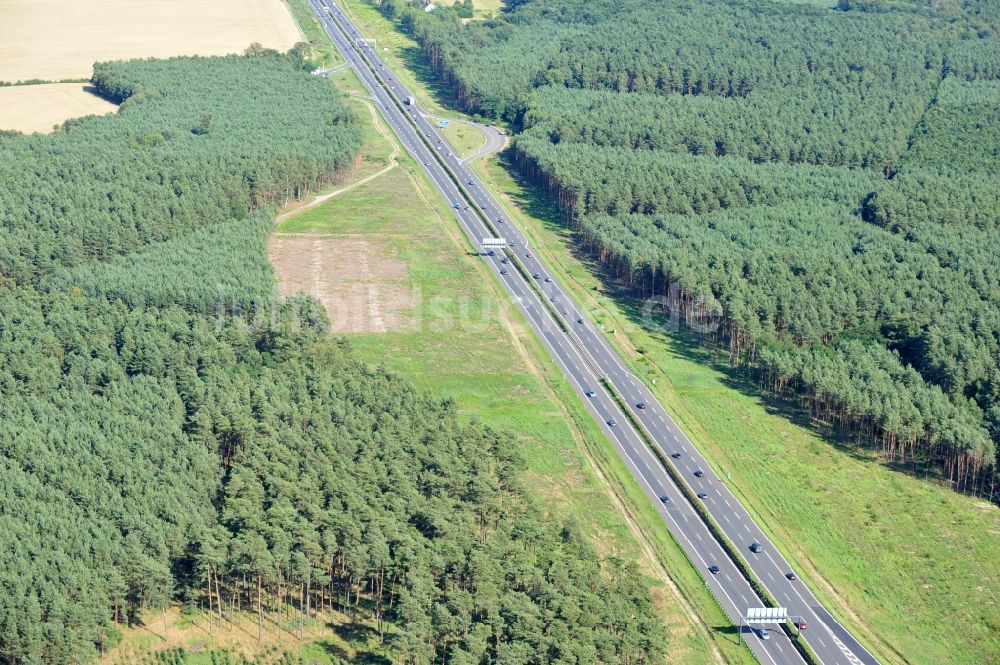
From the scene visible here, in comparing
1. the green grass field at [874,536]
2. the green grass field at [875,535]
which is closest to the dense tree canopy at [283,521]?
the green grass field at [874,536]

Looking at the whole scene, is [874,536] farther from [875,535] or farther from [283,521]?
[283,521]

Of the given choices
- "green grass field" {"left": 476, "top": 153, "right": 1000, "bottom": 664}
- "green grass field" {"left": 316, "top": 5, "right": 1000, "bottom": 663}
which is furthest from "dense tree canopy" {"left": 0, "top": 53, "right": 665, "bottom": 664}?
"green grass field" {"left": 476, "top": 153, "right": 1000, "bottom": 664}

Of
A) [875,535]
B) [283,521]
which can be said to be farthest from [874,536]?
[283,521]

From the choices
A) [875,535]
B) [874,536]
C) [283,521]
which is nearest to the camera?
[283,521]

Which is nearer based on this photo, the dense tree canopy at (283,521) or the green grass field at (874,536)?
the dense tree canopy at (283,521)

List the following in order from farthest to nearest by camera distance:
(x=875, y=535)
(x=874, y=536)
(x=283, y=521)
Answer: (x=875, y=535) < (x=874, y=536) < (x=283, y=521)

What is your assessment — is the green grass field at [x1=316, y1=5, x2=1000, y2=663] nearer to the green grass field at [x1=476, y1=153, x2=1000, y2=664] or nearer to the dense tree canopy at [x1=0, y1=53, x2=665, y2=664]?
the green grass field at [x1=476, y1=153, x2=1000, y2=664]

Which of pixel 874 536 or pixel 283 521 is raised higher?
pixel 283 521

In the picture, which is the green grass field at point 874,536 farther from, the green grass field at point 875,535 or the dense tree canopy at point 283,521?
the dense tree canopy at point 283,521

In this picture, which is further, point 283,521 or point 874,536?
point 874,536
